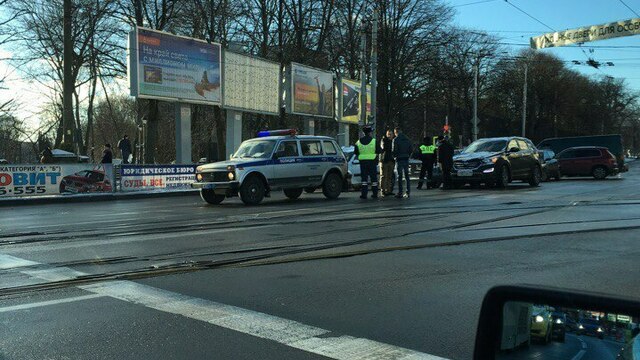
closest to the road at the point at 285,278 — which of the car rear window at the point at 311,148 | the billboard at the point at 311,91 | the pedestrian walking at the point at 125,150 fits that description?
the car rear window at the point at 311,148

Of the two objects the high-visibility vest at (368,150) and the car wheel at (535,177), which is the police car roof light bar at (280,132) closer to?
the high-visibility vest at (368,150)

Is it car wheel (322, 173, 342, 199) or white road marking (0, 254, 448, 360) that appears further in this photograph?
car wheel (322, 173, 342, 199)

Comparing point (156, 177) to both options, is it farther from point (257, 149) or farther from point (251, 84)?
point (251, 84)

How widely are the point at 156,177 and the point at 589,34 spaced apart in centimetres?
1793

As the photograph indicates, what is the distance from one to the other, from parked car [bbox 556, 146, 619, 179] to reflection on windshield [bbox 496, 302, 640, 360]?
30.6 meters

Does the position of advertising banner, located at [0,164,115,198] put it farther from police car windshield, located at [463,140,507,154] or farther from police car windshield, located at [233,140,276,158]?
police car windshield, located at [463,140,507,154]

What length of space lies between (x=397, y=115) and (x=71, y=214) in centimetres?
3472

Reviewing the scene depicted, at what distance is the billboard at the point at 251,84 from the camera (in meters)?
28.4

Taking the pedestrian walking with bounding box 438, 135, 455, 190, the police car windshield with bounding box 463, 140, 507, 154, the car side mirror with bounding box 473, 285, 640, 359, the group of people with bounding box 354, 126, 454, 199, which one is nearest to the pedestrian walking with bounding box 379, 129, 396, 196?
the group of people with bounding box 354, 126, 454, 199

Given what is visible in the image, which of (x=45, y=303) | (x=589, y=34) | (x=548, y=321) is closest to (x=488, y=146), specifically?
(x=589, y=34)

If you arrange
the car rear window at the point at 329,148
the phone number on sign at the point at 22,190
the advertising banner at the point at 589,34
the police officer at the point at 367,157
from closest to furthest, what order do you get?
the police officer at the point at 367,157 → the car rear window at the point at 329,148 → the phone number on sign at the point at 22,190 → the advertising banner at the point at 589,34

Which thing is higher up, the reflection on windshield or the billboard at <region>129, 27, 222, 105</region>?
the billboard at <region>129, 27, 222, 105</region>

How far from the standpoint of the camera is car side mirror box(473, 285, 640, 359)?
1291 mm

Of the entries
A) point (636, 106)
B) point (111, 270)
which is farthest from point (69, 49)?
point (636, 106)
